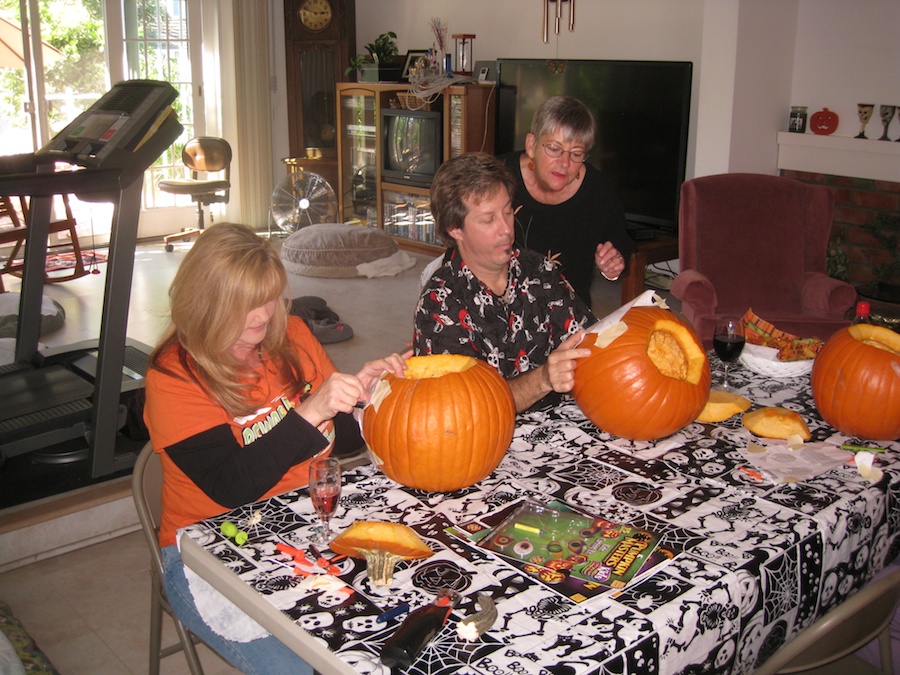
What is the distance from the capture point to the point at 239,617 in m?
1.35

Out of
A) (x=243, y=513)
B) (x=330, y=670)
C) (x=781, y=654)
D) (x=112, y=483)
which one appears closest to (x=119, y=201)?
(x=112, y=483)

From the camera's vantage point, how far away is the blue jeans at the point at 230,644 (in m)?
1.41

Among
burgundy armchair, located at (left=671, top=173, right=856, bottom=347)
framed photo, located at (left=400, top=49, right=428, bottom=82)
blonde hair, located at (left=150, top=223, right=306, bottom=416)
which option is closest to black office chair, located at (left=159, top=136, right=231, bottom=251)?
framed photo, located at (left=400, top=49, right=428, bottom=82)

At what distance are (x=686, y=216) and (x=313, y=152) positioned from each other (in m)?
4.38

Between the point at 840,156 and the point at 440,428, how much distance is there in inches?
158

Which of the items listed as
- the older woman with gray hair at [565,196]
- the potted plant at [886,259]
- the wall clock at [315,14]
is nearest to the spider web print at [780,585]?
the older woman with gray hair at [565,196]

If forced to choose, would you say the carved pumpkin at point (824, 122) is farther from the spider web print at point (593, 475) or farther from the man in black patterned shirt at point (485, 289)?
the spider web print at point (593, 475)

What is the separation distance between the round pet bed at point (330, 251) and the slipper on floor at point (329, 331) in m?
1.42

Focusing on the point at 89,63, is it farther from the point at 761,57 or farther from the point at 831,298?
the point at 831,298

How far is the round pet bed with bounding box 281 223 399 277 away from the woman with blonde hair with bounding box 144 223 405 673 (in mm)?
4587

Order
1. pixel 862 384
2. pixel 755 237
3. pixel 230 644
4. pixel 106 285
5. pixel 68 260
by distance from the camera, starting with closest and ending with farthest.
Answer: pixel 230 644 → pixel 862 384 → pixel 106 285 → pixel 755 237 → pixel 68 260

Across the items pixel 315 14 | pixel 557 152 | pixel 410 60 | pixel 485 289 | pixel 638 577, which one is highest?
pixel 315 14

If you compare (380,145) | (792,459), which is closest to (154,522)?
(792,459)

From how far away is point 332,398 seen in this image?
5.07ft
